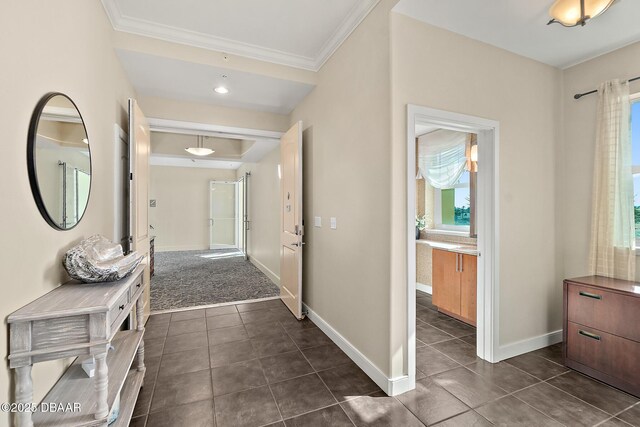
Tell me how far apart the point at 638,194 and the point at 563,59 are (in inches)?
54.3

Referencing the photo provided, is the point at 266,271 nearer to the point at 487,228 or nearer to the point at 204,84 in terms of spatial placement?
the point at 204,84

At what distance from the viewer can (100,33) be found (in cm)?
215

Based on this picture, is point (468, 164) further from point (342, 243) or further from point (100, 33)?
point (100, 33)

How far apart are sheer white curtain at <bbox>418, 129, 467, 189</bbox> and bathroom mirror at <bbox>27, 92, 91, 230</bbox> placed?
4156 mm

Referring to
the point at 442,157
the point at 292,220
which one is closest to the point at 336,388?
the point at 292,220

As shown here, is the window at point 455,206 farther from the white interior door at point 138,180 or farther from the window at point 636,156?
the white interior door at point 138,180

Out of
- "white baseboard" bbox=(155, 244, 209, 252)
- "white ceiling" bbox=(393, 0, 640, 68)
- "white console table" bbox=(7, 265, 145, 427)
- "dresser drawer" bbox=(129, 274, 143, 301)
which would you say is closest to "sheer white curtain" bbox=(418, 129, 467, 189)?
"white ceiling" bbox=(393, 0, 640, 68)

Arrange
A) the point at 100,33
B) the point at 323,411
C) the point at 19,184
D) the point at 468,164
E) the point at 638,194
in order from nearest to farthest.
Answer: the point at 19,184
the point at 323,411
the point at 100,33
the point at 638,194
the point at 468,164

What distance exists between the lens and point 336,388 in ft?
7.11

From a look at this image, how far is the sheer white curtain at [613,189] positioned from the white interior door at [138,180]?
4.16m

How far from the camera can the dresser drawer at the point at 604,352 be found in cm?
210

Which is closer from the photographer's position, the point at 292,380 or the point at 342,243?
the point at 292,380

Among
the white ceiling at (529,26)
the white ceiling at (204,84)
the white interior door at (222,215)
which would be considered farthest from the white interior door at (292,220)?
the white interior door at (222,215)

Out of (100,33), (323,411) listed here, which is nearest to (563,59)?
(323,411)
